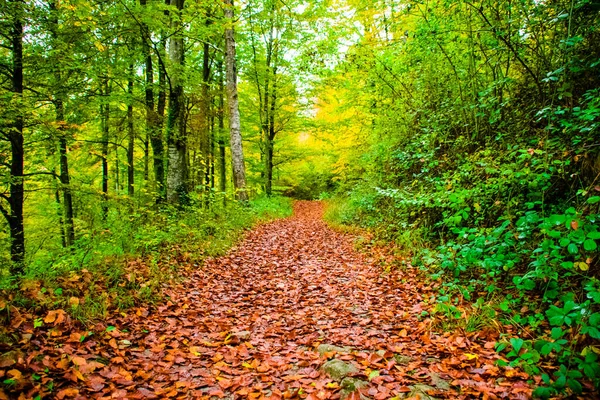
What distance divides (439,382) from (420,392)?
0.88 ft

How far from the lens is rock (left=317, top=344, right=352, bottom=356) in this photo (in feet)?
11.4

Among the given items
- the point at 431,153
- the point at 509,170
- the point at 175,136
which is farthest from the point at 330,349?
the point at 175,136

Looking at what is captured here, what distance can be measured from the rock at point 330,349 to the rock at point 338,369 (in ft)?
0.80

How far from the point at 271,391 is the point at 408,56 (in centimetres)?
745

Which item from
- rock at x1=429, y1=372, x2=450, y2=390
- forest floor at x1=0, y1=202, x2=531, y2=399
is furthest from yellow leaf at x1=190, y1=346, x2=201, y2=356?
rock at x1=429, y1=372, x2=450, y2=390

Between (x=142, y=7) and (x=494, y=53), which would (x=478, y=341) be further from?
(x=142, y=7)

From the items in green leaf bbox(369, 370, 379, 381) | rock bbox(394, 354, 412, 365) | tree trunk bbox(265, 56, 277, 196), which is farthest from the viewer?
tree trunk bbox(265, 56, 277, 196)

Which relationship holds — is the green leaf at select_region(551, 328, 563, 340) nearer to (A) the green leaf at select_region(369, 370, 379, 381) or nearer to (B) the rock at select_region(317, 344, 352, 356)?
(A) the green leaf at select_region(369, 370, 379, 381)

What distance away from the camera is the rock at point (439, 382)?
2770mm

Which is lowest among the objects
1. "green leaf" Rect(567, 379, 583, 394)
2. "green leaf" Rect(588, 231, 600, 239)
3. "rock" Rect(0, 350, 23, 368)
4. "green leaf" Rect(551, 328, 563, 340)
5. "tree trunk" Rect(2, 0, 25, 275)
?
"green leaf" Rect(567, 379, 583, 394)

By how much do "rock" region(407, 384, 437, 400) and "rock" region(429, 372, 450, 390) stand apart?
3.6 inches

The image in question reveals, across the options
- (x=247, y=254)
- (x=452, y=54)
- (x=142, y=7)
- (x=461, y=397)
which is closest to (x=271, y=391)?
(x=461, y=397)

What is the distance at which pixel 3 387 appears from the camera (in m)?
2.37

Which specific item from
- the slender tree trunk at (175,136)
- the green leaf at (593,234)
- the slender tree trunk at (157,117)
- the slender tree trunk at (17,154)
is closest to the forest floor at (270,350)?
the green leaf at (593,234)
